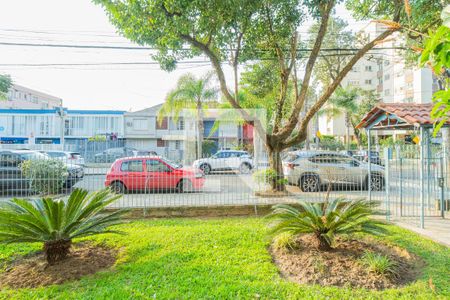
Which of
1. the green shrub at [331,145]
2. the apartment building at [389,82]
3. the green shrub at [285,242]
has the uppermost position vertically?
the apartment building at [389,82]

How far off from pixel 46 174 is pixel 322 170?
29.4 ft

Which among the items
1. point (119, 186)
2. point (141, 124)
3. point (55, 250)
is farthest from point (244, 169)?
point (141, 124)

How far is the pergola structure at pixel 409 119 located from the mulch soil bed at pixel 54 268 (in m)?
6.27

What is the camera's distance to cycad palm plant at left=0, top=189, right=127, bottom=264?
13.2 ft

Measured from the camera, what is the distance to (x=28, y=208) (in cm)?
411

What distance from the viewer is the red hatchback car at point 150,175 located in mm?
9172

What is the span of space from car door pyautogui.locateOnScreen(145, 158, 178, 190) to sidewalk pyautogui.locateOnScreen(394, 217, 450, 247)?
6.30 meters

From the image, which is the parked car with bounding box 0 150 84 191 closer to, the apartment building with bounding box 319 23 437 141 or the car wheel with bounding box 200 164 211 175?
the car wheel with bounding box 200 164 211 175

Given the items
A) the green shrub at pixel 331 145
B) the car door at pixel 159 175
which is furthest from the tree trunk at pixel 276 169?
the green shrub at pixel 331 145

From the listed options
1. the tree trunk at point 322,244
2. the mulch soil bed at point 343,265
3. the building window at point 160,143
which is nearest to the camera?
the mulch soil bed at point 343,265

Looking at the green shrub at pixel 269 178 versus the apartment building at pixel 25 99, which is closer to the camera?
the green shrub at pixel 269 178

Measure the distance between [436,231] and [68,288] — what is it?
21.8 feet

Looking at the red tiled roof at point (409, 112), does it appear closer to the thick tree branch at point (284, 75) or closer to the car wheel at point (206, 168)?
the thick tree branch at point (284, 75)

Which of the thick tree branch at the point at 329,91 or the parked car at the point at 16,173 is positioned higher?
the thick tree branch at the point at 329,91
